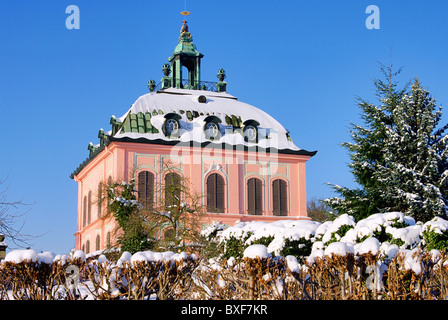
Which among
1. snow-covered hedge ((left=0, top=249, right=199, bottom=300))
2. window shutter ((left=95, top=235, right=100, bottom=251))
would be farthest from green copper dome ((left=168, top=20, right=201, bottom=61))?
snow-covered hedge ((left=0, top=249, right=199, bottom=300))

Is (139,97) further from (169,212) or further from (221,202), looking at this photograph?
(169,212)

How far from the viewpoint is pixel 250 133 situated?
35.4 metres

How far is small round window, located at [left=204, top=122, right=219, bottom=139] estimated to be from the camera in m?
34.4

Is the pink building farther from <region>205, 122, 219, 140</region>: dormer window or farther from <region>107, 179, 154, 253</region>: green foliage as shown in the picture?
<region>107, 179, 154, 253</region>: green foliage

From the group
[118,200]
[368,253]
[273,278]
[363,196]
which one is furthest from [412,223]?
[118,200]

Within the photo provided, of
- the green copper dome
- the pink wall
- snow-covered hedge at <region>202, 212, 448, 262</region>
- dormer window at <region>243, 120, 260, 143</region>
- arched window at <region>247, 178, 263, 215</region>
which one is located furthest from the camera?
the green copper dome

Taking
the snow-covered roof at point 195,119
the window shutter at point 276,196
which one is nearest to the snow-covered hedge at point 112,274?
the snow-covered roof at point 195,119

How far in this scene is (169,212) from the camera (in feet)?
81.1

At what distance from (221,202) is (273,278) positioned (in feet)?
81.3

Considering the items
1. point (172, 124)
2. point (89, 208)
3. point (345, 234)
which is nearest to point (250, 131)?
point (172, 124)

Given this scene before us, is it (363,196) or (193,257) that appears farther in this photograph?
(363,196)

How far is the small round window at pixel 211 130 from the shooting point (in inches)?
1355

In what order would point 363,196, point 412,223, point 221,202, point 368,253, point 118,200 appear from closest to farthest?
1. point 368,253
2. point 412,223
3. point 363,196
4. point 118,200
5. point 221,202

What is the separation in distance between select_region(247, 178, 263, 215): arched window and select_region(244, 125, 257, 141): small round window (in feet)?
7.76
